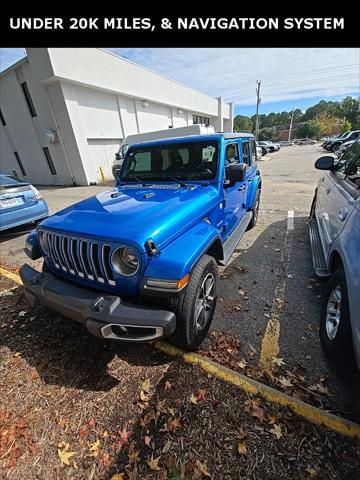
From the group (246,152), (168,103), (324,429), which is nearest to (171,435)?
(324,429)

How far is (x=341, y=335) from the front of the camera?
1933 millimetres

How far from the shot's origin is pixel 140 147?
3.59 metres

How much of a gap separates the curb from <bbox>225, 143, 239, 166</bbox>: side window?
241 cm

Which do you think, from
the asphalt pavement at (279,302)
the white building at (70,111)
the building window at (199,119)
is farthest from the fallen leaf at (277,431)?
the building window at (199,119)

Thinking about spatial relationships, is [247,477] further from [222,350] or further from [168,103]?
[168,103]

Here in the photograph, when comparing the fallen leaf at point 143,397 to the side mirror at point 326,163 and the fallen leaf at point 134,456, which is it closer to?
the fallen leaf at point 134,456

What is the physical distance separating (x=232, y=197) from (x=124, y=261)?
6.98 ft

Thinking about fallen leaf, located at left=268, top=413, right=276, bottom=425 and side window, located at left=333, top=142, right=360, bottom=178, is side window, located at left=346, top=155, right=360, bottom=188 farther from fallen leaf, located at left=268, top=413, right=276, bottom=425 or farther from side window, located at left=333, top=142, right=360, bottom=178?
fallen leaf, located at left=268, top=413, right=276, bottom=425

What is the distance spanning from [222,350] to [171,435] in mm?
863

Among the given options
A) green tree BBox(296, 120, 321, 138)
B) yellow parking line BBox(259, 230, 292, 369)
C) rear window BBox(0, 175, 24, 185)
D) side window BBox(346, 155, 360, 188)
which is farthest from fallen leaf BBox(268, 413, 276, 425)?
green tree BBox(296, 120, 321, 138)

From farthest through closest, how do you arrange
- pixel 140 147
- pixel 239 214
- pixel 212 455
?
pixel 239 214 → pixel 140 147 → pixel 212 455

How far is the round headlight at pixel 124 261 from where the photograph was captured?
1896 mm

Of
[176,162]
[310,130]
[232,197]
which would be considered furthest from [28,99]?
[310,130]

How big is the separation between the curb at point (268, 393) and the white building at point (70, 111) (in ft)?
43.9
